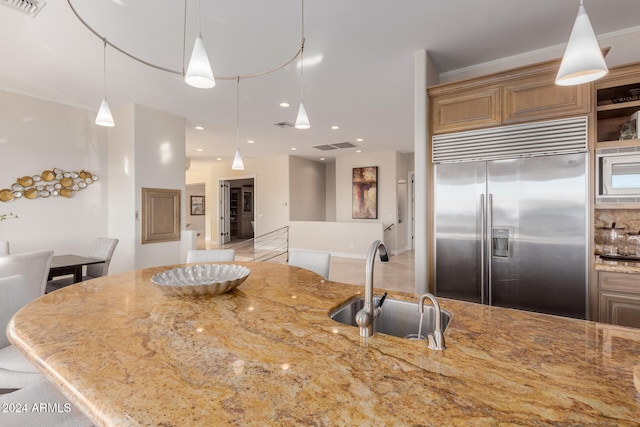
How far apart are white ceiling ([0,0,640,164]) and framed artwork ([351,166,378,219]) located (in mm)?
3779

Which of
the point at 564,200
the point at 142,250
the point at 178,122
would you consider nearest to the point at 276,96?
the point at 178,122

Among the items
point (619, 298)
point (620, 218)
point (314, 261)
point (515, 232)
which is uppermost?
point (620, 218)

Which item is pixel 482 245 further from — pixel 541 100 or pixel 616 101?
pixel 616 101

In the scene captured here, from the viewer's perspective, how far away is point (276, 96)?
13.7ft

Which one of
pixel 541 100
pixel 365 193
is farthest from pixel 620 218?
pixel 365 193

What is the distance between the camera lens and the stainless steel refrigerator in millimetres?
2322

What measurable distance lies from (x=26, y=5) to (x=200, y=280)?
2.56 m

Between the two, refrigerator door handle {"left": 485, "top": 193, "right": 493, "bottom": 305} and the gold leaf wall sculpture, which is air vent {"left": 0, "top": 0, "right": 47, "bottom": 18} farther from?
refrigerator door handle {"left": 485, "top": 193, "right": 493, "bottom": 305}

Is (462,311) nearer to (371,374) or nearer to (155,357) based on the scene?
(371,374)

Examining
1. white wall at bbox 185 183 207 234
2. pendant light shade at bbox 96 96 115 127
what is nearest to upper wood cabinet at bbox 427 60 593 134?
pendant light shade at bbox 96 96 115 127

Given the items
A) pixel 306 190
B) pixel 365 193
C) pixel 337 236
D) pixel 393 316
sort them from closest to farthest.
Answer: pixel 393 316 < pixel 337 236 < pixel 365 193 < pixel 306 190

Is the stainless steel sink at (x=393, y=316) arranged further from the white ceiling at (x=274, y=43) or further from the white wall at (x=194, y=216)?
the white wall at (x=194, y=216)

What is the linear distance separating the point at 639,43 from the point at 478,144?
1.56m

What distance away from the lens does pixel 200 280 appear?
1.82 m
